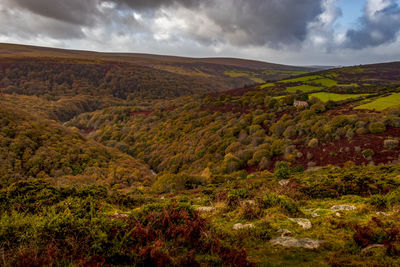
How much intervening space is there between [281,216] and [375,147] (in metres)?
18.5

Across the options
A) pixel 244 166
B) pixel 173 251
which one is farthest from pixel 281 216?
pixel 244 166

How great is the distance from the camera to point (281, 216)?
5770 millimetres

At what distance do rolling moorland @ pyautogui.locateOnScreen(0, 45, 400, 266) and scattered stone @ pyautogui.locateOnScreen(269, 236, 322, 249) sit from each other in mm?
40

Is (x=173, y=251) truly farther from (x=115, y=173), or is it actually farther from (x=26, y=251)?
(x=115, y=173)

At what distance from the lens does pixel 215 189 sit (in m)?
12.7

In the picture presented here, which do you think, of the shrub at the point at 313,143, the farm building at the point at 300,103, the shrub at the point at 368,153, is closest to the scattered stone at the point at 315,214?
the shrub at the point at 368,153

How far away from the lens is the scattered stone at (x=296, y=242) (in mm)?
4227

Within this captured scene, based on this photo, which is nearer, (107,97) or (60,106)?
(60,106)

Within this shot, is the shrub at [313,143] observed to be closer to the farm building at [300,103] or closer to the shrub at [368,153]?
the shrub at [368,153]

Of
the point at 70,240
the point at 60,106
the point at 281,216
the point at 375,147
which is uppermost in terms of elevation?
the point at 70,240

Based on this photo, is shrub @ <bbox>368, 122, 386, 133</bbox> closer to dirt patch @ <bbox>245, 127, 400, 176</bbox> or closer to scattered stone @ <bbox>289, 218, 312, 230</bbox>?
dirt patch @ <bbox>245, 127, 400, 176</bbox>

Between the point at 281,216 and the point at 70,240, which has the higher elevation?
the point at 70,240

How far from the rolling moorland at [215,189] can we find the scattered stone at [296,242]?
0.04 meters

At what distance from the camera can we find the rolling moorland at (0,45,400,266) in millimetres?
3902
